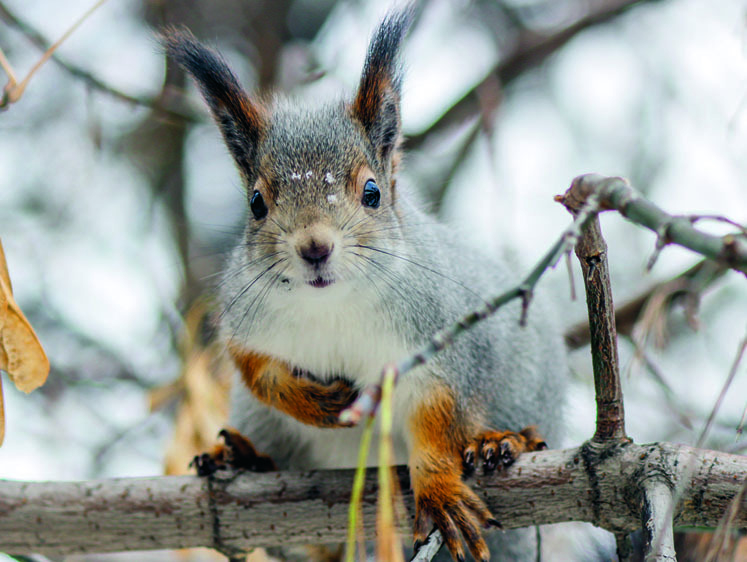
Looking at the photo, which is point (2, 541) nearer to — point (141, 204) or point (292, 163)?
point (292, 163)

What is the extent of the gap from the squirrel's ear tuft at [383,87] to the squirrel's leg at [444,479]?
32.5 inches

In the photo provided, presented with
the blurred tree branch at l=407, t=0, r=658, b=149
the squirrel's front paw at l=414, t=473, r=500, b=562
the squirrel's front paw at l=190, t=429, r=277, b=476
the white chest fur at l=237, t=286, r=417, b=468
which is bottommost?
the squirrel's front paw at l=414, t=473, r=500, b=562

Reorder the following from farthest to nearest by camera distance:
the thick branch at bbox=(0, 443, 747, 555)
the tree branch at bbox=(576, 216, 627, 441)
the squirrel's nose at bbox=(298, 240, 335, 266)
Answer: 1. the thick branch at bbox=(0, 443, 747, 555)
2. the squirrel's nose at bbox=(298, 240, 335, 266)
3. the tree branch at bbox=(576, 216, 627, 441)

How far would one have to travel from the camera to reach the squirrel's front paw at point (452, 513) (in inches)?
87.0

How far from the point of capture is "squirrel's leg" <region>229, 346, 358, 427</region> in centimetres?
248

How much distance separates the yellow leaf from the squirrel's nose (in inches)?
25.3

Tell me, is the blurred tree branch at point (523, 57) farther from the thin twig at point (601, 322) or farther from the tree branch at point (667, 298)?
the thin twig at point (601, 322)

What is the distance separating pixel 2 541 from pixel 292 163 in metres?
1.44

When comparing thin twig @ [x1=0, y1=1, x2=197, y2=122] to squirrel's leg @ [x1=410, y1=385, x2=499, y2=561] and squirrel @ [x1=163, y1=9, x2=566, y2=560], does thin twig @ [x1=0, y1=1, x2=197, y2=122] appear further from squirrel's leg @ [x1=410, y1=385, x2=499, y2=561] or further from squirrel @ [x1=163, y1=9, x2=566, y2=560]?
squirrel's leg @ [x1=410, y1=385, x2=499, y2=561]

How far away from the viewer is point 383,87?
2590mm

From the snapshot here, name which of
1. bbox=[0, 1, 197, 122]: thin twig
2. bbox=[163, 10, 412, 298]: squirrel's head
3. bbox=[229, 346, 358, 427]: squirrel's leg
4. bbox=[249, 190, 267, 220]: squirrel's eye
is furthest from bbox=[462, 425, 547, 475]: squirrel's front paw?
bbox=[0, 1, 197, 122]: thin twig

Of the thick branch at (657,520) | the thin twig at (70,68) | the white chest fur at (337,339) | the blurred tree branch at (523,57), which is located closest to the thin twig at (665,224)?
the thick branch at (657,520)

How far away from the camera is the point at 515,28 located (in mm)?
4836

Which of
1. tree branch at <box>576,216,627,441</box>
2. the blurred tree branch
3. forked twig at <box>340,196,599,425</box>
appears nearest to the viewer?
forked twig at <box>340,196,599,425</box>
